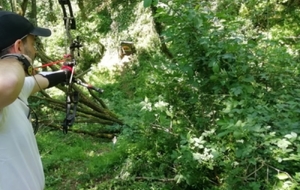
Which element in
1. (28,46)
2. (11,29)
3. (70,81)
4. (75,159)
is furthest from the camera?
(75,159)

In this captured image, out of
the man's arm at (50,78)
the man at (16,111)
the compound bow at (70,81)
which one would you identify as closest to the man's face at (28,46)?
the man at (16,111)

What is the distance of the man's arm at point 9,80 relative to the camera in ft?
3.67

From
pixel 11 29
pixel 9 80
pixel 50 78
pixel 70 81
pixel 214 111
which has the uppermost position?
pixel 11 29

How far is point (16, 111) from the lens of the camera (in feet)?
4.59

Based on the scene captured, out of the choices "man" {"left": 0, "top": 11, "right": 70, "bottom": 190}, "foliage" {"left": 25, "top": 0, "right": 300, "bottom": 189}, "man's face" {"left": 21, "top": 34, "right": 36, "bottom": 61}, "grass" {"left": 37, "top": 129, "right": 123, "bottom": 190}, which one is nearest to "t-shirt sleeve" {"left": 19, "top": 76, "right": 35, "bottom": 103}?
"man" {"left": 0, "top": 11, "right": 70, "bottom": 190}

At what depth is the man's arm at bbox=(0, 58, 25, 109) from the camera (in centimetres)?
112

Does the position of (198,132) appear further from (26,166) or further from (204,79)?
(26,166)

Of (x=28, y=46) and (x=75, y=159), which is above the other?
(x=28, y=46)

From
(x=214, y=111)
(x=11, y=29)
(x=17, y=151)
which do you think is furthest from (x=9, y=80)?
(x=214, y=111)

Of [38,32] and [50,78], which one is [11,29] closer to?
[38,32]

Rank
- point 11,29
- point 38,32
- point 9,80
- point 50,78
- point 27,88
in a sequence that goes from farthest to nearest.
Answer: point 50,78
point 27,88
point 38,32
point 11,29
point 9,80

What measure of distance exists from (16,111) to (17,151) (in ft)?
0.55

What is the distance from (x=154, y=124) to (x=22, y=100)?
1.34m

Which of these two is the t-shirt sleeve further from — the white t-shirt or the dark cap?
the dark cap
